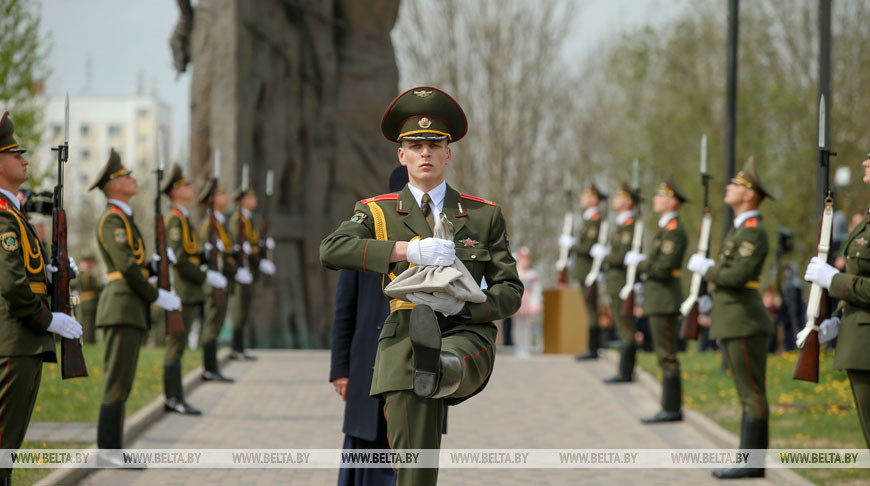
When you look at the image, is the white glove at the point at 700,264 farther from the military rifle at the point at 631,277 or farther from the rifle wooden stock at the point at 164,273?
the rifle wooden stock at the point at 164,273

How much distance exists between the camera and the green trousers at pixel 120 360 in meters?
8.96

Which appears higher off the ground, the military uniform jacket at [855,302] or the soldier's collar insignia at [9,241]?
the soldier's collar insignia at [9,241]

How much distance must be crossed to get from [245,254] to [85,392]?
396cm

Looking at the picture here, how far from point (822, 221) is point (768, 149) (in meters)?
23.6

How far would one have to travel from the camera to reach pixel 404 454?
4.76 m

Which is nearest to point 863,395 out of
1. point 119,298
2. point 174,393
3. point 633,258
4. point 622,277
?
point 119,298

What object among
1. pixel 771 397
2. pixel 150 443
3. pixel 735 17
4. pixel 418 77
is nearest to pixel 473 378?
pixel 150 443

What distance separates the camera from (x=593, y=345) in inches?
702

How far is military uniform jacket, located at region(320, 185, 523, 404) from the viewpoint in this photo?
4.88 metres

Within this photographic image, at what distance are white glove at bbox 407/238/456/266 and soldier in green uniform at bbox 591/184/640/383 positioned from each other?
9912mm

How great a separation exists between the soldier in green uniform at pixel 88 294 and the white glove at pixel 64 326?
16895 millimetres

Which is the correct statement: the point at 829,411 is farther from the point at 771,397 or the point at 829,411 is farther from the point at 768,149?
the point at 768,149

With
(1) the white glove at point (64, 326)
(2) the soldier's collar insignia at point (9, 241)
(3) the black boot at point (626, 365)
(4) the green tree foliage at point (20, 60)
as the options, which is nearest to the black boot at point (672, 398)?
(3) the black boot at point (626, 365)

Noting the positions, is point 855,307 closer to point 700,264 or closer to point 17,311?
point 700,264
